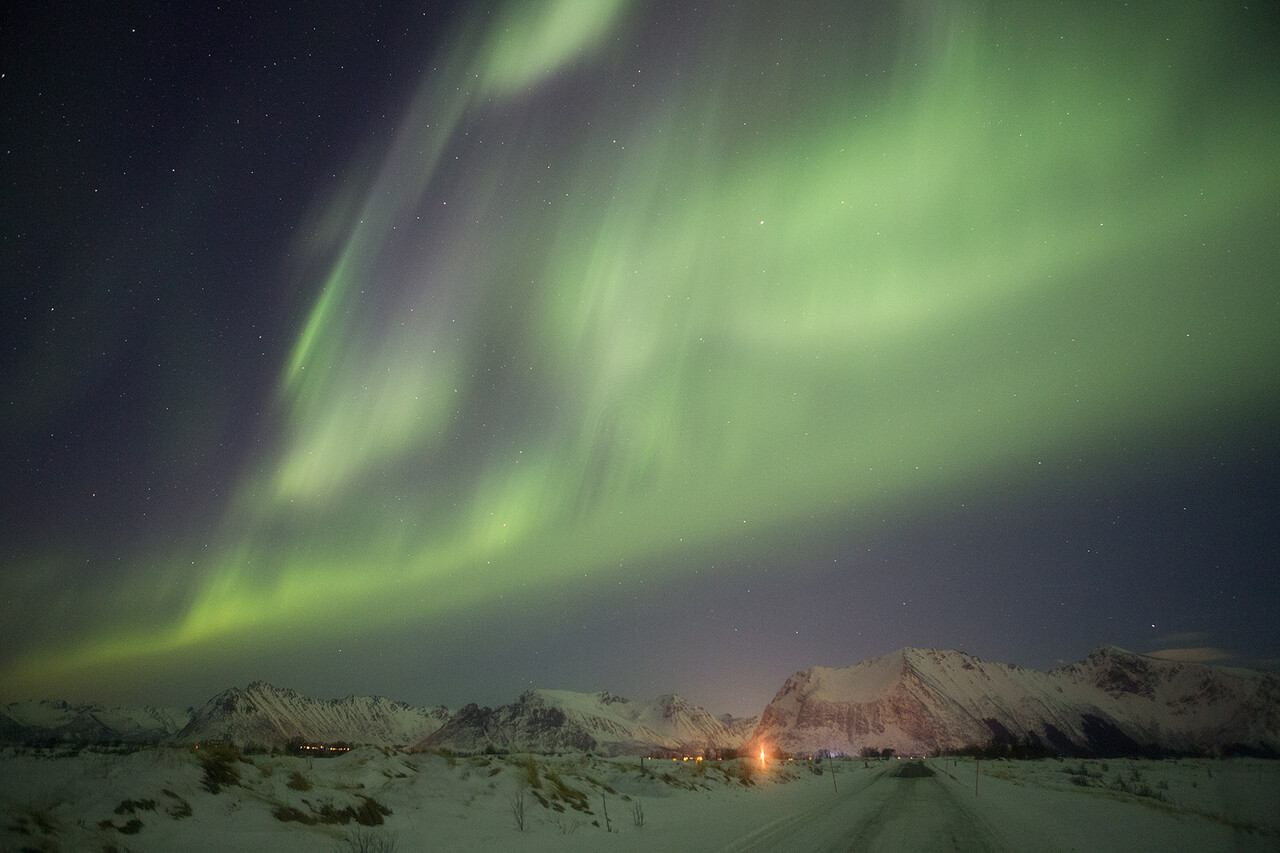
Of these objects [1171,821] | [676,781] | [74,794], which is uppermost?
[74,794]

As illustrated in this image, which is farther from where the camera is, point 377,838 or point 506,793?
point 506,793

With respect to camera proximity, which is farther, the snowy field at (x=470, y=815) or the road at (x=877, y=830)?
the road at (x=877, y=830)

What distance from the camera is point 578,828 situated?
2019 cm

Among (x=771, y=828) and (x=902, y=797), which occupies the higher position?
(x=771, y=828)

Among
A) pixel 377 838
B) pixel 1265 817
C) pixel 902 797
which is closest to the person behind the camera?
pixel 377 838

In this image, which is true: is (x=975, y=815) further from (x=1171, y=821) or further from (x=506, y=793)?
(x=506, y=793)

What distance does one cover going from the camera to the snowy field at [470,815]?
13.7 metres

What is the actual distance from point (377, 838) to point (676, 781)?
23470 mm

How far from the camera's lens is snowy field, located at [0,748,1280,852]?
13.7 meters

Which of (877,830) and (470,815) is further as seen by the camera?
(470,815)

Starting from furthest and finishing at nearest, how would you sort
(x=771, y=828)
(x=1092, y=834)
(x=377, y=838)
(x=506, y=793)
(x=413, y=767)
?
(x=413, y=767), (x=506, y=793), (x=771, y=828), (x=1092, y=834), (x=377, y=838)

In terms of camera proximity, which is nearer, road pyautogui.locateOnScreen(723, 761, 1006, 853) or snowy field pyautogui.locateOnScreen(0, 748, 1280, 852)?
snowy field pyautogui.locateOnScreen(0, 748, 1280, 852)

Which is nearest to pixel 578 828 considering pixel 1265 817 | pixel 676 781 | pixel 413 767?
pixel 413 767

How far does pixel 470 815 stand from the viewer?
19.8m
